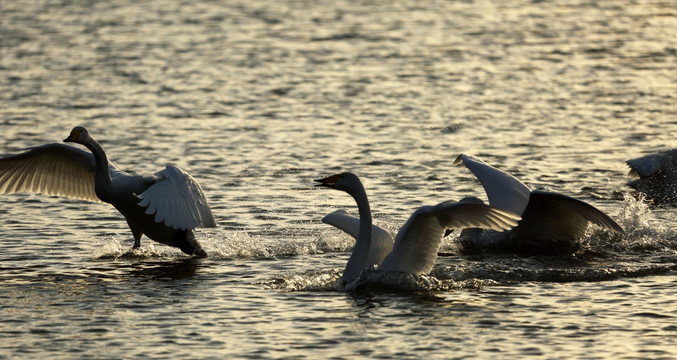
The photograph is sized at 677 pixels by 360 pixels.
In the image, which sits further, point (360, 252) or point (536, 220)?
point (536, 220)

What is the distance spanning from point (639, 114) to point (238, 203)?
792 cm

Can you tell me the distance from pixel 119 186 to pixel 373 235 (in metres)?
2.78

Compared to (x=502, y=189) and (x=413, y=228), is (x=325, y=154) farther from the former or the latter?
(x=413, y=228)

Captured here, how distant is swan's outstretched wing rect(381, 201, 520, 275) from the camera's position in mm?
11141

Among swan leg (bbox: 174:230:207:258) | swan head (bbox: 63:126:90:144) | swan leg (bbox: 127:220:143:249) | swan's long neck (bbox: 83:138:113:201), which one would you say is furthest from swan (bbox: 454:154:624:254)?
swan head (bbox: 63:126:90:144)

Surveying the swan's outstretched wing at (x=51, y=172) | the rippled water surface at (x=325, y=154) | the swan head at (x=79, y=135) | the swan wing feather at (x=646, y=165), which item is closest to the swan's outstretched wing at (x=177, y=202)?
the rippled water surface at (x=325, y=154)

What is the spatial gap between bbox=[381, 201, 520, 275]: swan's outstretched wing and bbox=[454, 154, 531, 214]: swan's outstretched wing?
124 cm

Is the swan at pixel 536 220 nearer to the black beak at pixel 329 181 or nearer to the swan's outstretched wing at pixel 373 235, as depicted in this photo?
the swan's outstretched wing at pixel 373 235

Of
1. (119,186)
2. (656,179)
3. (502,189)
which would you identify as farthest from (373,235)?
(656,179)

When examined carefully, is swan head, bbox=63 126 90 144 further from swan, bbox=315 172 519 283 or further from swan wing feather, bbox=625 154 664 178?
swan wing feather, bbox=625 154 664 178

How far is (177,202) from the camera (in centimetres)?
1234

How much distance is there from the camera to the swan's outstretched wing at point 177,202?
12.2 metres

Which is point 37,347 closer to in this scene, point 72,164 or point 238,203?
point 72,164

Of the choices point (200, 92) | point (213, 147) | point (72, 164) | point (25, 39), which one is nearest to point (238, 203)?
point (72, 164)
